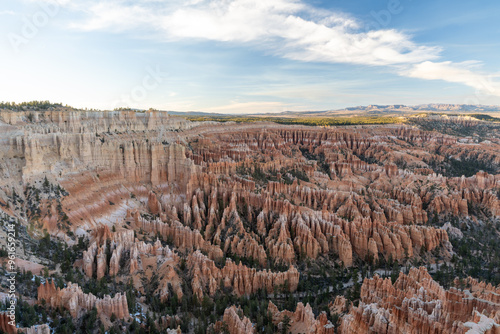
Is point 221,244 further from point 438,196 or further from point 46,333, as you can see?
point 438,196

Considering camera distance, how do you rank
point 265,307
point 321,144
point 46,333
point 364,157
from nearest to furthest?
point 46,333, point 265,307, point 364,157, point 321,144

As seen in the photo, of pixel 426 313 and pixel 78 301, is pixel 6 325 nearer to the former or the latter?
pixel 78 301

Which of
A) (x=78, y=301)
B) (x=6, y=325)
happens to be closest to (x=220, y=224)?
(x=78, y=301)

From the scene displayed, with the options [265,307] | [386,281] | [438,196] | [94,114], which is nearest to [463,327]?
[386,281]

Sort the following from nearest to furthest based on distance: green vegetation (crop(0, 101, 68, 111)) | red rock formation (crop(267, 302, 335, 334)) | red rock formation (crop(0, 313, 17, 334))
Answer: red rock formation (crop(0, 313, 17, 334))
red rock formation (crop(267, 302, 335, 334))
green vegetation (crop(0, 101, 68, 111))

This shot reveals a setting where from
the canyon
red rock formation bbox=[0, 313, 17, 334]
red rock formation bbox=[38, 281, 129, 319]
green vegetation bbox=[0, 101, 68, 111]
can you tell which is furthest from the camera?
green vegetation bbox=[0, 101, 68, 111]

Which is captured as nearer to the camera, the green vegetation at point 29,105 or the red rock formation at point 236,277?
the red rock formation at point 236,277

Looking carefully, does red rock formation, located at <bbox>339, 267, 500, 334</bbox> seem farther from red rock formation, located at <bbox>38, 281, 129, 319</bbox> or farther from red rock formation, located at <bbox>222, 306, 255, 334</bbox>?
red rock formation, located at <bbox>38, 281, 129, 319</bbox>

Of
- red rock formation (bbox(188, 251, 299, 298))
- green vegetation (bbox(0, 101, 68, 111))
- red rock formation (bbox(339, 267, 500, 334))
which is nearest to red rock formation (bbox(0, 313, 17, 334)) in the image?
red rock formation (bbox(188, 251, 299, 298))

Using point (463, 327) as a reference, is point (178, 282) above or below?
below

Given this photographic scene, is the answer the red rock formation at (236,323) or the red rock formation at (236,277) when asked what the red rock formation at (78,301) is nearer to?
the red rock formation at (236,277)

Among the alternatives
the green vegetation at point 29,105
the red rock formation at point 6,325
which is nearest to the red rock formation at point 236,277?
the red rock formation at point 6,325
